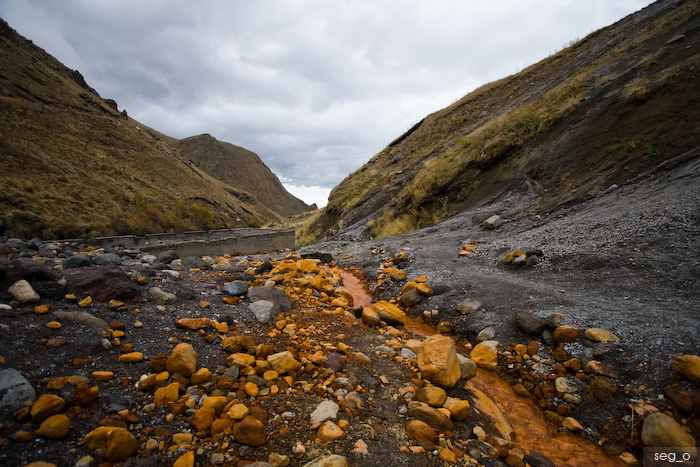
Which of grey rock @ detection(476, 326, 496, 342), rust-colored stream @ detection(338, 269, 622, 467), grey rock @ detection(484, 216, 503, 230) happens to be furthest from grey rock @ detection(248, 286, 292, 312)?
grey rock @ detection(484, 216, 503, 230)

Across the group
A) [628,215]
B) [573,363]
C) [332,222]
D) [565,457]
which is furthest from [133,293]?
[332,222]

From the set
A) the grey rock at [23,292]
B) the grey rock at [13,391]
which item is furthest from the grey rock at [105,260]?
the grey rock at [13,391]

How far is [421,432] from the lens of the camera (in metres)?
2.21

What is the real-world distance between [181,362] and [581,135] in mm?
13064

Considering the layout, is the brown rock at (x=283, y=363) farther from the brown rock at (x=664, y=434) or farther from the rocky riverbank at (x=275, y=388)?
the brown rock at (x=664, y=434)

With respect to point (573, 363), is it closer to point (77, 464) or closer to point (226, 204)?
point (77, 464)

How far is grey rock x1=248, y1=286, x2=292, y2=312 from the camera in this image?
441cm

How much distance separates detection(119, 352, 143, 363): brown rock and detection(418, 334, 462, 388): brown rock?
2.68 meters

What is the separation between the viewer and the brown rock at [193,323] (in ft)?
10.3

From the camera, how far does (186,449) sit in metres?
1.79

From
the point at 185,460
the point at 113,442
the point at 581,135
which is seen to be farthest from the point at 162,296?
the point at 581,135

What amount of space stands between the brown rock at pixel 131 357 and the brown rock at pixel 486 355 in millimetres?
3751

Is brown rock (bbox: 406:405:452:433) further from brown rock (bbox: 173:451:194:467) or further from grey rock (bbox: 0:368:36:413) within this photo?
grey rock (bbox: 0:368:36:413)

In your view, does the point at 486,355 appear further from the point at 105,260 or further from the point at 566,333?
the point at 105,260
